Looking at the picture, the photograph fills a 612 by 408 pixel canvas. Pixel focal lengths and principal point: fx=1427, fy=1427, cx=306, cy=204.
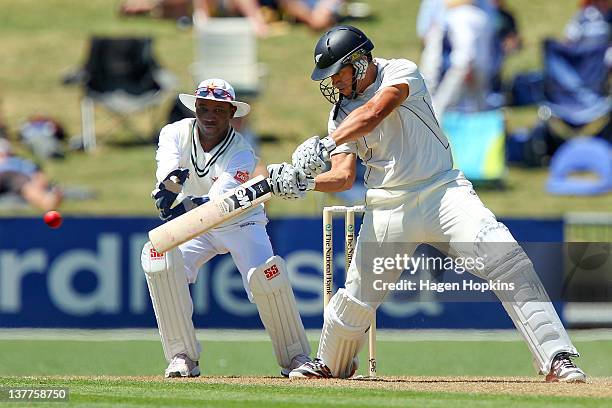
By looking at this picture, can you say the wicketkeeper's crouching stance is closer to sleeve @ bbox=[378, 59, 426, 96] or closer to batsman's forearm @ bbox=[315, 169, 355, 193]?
batsman's forearm @ bbox=[315, 169, 355, 193]

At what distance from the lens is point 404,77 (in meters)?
7.73

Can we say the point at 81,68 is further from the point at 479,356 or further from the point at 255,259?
the point at 255,259

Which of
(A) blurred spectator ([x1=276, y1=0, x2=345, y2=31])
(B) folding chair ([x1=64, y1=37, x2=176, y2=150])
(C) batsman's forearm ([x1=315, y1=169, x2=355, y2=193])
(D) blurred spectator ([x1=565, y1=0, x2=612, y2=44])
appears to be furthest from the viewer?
(A) blurred spectator ([x1=276, y1=0, x2=345, y2=31])

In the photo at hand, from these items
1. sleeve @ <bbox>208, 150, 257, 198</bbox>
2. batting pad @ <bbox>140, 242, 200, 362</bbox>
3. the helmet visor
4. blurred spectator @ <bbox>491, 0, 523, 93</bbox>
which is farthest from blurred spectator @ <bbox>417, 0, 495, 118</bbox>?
the helmet visor

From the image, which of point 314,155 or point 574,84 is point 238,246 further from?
point 574,84

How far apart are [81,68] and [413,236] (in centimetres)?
1011

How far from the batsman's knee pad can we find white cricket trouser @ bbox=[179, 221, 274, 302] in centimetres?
143

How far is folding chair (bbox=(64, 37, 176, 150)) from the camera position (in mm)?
16766

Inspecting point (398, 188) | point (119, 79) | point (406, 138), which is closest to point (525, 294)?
point (398, 188)

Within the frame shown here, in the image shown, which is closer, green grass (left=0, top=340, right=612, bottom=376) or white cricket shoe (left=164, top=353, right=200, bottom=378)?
white cricket shoe (left=164, top=353, right=200, bottom=378)

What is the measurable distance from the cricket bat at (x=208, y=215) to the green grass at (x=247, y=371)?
0.80 m

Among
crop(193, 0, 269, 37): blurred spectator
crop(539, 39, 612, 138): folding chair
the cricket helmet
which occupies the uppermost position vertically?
crop(193, 0, 269, 37): blurred spectator

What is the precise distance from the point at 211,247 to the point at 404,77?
1692 mm

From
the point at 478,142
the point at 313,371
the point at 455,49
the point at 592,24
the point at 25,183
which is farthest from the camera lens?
the point at 592,24
